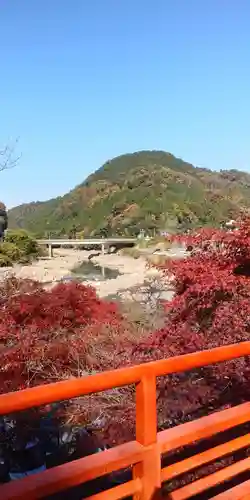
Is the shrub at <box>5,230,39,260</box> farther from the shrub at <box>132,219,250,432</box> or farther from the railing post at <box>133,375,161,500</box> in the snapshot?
the railing post at <box>133,375,161,500</box>

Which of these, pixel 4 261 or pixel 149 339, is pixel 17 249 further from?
pixel 149 339

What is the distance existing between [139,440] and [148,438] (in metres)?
0.04

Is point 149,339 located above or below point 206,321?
below

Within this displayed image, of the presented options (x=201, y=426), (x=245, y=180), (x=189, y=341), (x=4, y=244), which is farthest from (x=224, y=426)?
(x=245, y=180)

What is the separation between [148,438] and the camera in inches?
79.7

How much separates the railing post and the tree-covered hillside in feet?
184

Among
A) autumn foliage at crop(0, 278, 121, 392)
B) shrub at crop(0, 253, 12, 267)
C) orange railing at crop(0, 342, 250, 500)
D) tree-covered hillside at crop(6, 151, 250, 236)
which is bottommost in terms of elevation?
shrub at crop(0, 253, 12, 267)

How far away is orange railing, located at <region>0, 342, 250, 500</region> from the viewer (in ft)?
5.52

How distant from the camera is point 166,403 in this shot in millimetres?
4047

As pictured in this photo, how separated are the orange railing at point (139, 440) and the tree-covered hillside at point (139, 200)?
5573cm

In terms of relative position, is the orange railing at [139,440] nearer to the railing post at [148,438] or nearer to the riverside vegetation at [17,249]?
the railing post at [148,438]

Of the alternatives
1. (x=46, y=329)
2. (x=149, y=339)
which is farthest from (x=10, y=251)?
(x=149, y=339)

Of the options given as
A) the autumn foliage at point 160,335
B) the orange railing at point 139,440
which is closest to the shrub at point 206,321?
the autumn foliage at point 160,335

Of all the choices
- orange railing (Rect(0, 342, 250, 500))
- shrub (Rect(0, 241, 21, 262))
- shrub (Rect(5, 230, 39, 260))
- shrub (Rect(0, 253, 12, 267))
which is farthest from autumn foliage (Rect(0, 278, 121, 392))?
shrub (Rect(5, 230, 39, 260))
